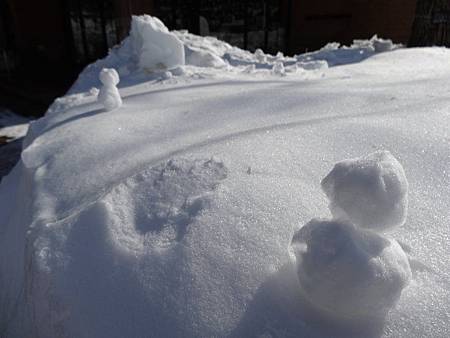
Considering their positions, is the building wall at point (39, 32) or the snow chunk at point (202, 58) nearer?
the snow chunk at point (202, 58)

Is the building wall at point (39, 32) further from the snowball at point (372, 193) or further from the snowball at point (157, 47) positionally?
the snowball at point (372, 193)

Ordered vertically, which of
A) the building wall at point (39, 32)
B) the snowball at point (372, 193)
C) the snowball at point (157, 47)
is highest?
the snowball at point (372, 193)

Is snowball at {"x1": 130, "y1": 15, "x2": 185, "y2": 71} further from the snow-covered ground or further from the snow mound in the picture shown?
the snow-covered ground

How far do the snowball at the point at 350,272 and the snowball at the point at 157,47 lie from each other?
3.18 meters

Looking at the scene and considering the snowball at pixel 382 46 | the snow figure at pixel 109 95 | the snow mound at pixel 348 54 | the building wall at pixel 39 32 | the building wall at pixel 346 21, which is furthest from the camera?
the building wall at pixel 346 21

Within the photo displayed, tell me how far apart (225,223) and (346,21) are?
26.7 feet

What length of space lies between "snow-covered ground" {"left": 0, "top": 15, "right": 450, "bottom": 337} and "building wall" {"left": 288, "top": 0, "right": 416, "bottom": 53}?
614 cm

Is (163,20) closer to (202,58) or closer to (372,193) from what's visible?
(202,58)

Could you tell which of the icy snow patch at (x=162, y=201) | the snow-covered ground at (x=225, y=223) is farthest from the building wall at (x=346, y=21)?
the icy snow patch at (x=162, y=201)

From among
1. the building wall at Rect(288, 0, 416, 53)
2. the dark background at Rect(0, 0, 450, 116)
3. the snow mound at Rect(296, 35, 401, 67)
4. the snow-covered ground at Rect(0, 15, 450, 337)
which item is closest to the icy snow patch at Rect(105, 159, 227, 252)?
the snow-covered ground at Rect(0, 15, 450, 337)

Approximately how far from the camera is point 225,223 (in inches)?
45.5

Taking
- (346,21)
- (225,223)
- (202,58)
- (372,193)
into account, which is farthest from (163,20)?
(372,193)

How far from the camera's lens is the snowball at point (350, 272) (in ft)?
2.89

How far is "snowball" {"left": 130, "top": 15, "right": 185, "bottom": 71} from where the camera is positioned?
385 centimetres
